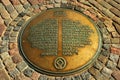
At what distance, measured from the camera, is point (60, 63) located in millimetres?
3568

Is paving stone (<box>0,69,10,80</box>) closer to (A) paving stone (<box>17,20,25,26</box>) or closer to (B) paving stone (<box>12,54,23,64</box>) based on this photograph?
(B) paving stone (<box>12,54,23,64</box>)

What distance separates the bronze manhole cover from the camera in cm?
356

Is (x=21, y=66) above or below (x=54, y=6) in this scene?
below

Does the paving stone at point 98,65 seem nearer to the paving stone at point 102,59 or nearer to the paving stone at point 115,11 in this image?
the paving stone at point 102,59

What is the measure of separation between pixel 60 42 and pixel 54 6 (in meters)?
1.04

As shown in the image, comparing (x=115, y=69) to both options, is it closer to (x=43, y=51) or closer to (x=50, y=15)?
(x=43, y=51)

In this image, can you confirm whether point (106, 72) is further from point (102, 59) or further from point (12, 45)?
point (12, 45)

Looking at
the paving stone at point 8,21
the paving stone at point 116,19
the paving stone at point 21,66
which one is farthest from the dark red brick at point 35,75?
the paving stone at point 116,19

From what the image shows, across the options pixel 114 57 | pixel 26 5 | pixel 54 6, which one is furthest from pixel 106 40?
pixel 26 5

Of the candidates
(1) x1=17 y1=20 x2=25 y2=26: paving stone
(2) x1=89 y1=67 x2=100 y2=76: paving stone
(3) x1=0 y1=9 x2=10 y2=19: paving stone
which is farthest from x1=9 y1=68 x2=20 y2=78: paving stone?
(3) x1=0 y1=9 x2=10 y2=19: paving stone

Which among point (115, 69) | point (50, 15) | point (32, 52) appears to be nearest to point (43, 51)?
point (32, 52)

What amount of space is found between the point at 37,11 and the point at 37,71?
1.39 m

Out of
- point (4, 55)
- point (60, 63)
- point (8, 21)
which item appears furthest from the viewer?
point (8, 21)

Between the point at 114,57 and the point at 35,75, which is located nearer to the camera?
the point at 35,75
